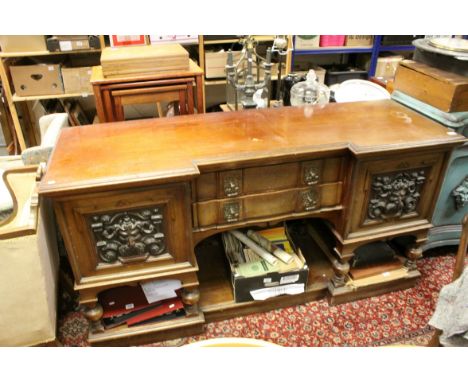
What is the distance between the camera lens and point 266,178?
134cm

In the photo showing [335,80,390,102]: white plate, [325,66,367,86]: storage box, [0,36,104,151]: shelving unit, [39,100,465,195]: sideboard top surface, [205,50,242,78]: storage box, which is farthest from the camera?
[325,66,367,86]: storage box

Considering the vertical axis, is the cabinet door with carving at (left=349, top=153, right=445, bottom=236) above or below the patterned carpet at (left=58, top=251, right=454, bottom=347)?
above

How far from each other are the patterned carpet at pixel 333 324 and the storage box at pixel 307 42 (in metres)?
2.01

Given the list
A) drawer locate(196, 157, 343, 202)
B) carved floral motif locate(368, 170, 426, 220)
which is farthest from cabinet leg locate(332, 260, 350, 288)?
drawer locate(196, 157, 343, 202)

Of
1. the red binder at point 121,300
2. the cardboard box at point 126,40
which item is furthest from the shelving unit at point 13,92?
the red binder at point 121,300

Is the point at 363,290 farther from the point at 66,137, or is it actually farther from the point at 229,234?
the point at 66,137

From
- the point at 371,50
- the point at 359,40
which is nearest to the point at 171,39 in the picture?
the point at 359,40

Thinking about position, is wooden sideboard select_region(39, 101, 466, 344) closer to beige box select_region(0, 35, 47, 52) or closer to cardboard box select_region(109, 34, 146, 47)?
cardboard box select_region(109, 34, 146, 47)

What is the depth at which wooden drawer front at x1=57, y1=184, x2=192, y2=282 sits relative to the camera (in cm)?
119

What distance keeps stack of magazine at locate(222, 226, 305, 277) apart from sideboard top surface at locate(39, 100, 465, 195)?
0.48 metres

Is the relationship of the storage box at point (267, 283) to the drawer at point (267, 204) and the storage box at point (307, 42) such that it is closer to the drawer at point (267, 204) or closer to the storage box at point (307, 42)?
the drawer at point (267, 204)
